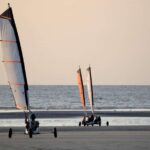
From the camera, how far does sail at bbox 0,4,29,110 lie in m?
42.5

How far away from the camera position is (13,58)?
4347cm

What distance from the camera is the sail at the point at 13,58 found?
4247 cm

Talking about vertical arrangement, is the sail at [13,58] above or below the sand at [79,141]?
above

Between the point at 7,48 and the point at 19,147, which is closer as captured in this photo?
the point at 19,147

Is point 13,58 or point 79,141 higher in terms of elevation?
point 13,58

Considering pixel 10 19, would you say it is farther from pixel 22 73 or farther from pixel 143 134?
pixel 143 134

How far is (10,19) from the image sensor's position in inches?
1672

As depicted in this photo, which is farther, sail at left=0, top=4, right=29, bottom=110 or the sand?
sail at left=0, top=4, right=29, bottom=110

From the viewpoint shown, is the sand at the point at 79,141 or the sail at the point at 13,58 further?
the sail at the point at 13,58

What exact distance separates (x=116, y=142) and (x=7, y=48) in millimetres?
7539

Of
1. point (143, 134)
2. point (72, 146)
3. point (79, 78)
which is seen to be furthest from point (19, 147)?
point (79, 78)

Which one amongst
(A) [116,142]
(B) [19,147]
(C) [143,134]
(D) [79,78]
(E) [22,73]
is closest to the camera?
(B) [19,147]

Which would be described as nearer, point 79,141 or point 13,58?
point 79,141

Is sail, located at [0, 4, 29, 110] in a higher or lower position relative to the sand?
higher
